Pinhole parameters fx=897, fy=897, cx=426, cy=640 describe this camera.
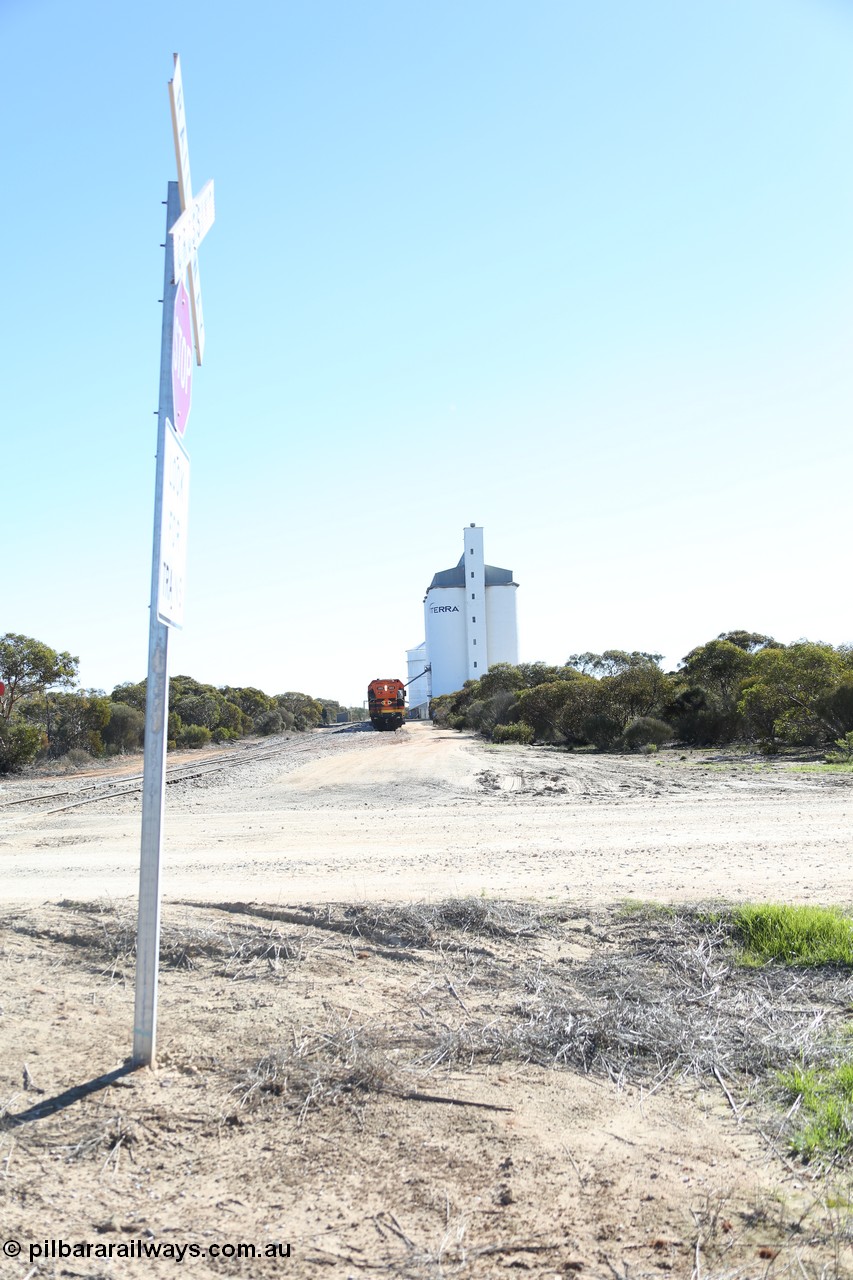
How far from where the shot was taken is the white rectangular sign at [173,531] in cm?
381

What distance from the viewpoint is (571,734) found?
37.6m

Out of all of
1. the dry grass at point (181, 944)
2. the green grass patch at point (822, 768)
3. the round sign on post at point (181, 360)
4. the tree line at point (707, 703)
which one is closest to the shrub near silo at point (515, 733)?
the tree line at point (707, 703)

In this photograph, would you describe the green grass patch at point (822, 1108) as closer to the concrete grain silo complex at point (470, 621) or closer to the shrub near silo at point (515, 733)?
the shrub near silo at point (515, 733)

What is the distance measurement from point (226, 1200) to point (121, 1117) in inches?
26.8

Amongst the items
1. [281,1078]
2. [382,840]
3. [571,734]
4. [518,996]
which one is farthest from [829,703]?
[281,1078]

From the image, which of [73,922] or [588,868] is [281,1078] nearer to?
[73,922]

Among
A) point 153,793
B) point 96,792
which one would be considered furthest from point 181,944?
point 96,792

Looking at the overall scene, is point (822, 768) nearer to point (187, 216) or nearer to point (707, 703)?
point (707, 703)

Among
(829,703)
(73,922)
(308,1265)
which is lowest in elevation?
(308,1265)

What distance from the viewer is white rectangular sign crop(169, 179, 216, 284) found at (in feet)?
13.2

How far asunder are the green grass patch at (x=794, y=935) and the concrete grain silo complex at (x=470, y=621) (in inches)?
3132

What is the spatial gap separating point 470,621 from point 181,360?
8302cm

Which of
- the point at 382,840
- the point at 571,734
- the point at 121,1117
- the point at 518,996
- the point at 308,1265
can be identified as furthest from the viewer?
the point at 571,734

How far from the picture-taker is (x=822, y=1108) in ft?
11.8
